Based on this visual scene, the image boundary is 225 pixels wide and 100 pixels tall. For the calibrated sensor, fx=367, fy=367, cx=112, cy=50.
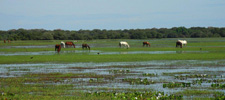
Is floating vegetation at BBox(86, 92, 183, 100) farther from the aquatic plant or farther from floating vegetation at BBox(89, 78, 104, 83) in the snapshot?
floating vegetation at BBox(89, 78, 104, 83)

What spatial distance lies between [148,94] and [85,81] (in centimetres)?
478

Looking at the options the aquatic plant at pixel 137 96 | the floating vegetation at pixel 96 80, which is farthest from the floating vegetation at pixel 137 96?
the floating vegetation at pixel 96 80

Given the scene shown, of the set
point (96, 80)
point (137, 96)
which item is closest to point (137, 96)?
point (137, 96)

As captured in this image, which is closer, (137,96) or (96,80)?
(137,96)

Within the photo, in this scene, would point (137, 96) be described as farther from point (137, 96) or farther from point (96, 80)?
point (96, 80)

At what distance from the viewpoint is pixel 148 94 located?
1288 cm

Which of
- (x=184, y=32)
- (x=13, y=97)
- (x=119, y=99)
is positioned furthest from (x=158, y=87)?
(x=184, y=32)

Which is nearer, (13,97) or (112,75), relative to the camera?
(13,97)

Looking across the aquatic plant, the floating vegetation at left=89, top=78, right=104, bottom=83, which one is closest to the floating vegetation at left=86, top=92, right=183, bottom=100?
the aquatic plant

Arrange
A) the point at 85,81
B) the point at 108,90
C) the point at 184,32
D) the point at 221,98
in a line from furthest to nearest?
the point at 184,32 → the point at 85,81 → the point at 108,90 → the point at 221,98

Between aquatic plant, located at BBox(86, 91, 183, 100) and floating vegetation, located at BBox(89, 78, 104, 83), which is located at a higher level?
aquatic plant, located at BBox(86, 91, 183, 100)

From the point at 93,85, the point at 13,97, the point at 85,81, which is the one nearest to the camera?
the point at 13,97

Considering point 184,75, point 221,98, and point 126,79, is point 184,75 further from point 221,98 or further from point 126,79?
point 221,98

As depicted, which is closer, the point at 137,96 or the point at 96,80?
the point at 137,96
